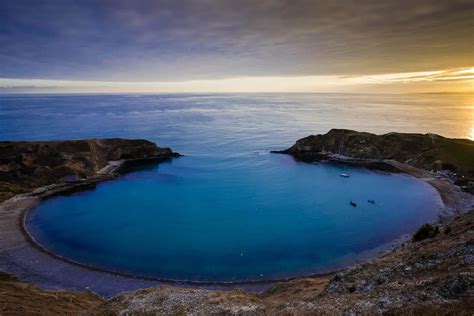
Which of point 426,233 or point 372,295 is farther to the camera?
point 426,233

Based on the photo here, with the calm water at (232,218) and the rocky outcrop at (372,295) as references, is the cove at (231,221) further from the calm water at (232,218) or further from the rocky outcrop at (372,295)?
the rocky outcrop at (372,295)

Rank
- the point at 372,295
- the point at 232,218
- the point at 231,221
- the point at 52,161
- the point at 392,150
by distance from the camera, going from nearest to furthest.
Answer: the point at 372,295 → the point at 231,221 → the point at 232,218 → the point at 52,161 → the point at 392,150

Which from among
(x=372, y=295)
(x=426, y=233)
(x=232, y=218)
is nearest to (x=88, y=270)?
(x=232, y=218)

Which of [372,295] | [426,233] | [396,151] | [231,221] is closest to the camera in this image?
[372,295]

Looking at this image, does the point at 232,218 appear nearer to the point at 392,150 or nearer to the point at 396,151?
the point at 392,150

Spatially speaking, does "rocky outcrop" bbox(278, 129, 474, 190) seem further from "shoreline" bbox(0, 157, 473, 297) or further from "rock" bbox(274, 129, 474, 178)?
"shoreline" bbox(0, 157, 473, 297)

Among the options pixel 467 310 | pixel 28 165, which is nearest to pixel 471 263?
pixel 467 310

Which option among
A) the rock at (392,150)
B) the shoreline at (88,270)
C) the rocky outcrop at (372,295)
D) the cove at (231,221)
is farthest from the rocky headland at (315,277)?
the cove at (231,221)

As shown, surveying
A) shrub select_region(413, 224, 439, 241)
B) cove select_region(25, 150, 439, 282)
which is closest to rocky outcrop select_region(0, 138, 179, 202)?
cove select_region(25, 150, 439, 282)
